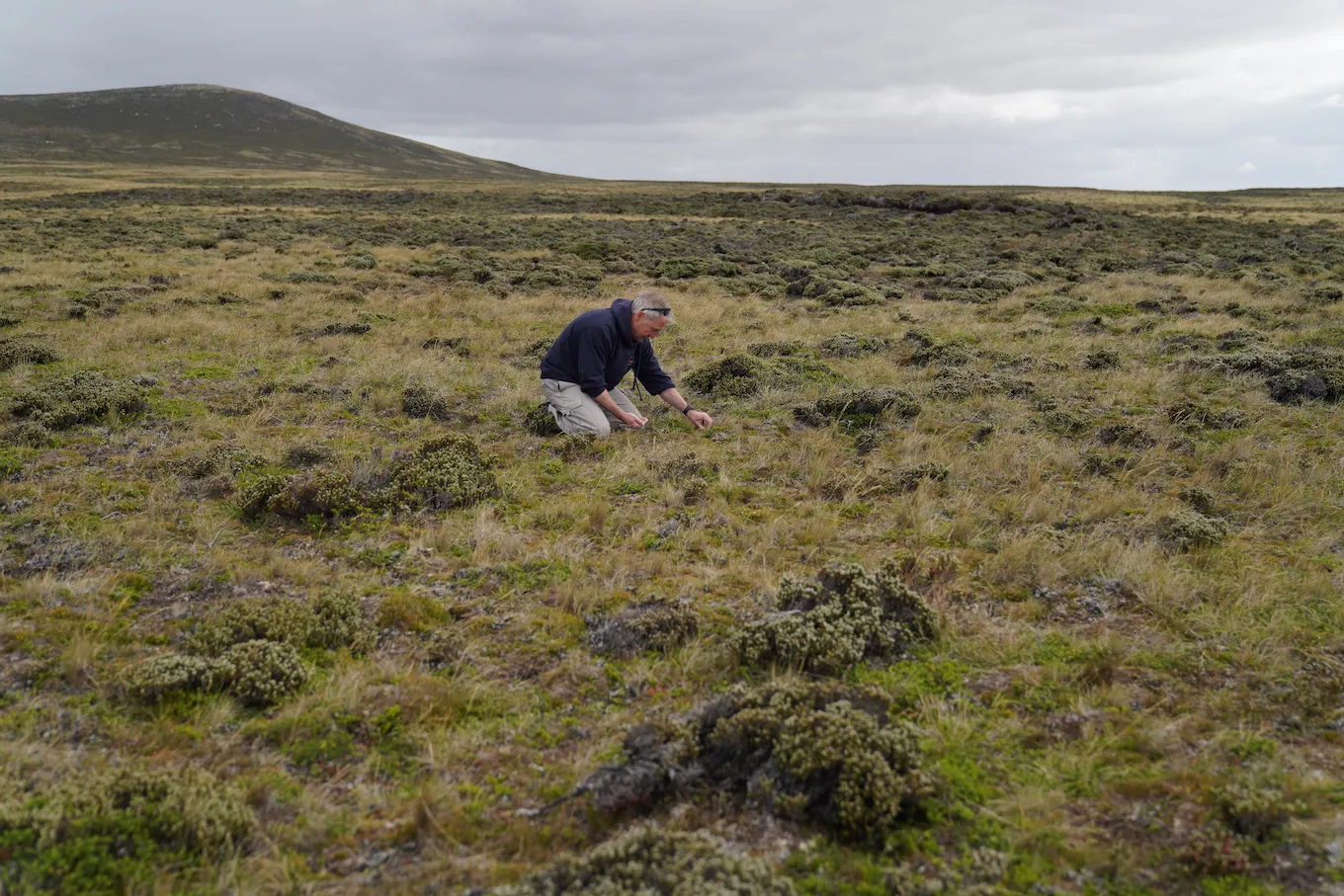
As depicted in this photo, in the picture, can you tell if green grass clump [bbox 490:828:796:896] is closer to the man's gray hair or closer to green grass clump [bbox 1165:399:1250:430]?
the man's gray hair

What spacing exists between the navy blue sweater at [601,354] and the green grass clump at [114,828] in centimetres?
620

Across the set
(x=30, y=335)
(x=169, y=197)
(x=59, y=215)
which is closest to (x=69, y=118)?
(x=169, y=197)

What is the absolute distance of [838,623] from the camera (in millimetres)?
5109

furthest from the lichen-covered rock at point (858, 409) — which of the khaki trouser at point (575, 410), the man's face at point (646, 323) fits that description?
the man's face at point (646, 323)

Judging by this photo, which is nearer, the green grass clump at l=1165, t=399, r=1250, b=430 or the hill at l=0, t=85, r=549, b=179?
the green grass clump at l=1165, t=399, r=1250, b=430

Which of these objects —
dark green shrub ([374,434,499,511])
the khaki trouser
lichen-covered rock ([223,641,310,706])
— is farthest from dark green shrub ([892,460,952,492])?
lichen-covered rock ([223,641,310,706])

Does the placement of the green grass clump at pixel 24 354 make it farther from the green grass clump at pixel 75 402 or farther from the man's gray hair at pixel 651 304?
the man's gray hair at pixel 651 304

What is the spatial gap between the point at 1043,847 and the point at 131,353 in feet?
49.6

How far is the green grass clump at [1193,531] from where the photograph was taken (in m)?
6.44

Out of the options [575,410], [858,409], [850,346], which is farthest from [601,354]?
[850,346]

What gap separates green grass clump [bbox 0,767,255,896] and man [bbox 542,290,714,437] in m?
6.08

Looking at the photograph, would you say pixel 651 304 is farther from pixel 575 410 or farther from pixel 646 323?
pixel 575 410

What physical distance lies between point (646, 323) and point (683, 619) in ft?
14.6

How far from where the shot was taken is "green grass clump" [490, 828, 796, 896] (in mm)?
3121
